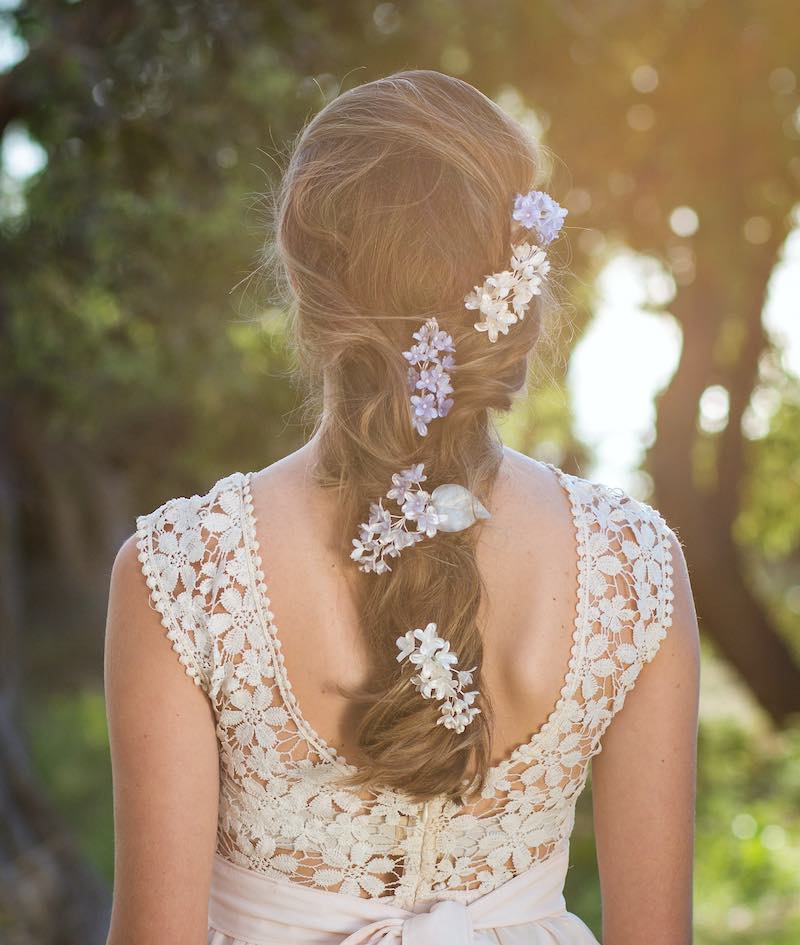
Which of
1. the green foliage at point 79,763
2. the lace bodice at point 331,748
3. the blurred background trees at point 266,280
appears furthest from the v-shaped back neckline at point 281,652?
the green foliage at point 79,763

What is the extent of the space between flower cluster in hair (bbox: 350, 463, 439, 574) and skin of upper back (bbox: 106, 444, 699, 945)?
5cm

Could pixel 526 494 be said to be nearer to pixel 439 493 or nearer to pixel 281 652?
pixel 439 493

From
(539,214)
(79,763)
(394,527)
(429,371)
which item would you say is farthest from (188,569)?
(79,763)

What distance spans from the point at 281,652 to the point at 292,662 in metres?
0.02

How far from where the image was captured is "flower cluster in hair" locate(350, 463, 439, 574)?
1.60m

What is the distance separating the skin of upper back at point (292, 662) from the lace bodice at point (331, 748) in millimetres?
24

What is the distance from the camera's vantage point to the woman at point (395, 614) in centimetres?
157

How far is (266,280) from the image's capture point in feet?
6.20

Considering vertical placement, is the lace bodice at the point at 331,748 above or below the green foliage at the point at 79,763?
above

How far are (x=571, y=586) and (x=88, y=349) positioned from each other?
5372mm

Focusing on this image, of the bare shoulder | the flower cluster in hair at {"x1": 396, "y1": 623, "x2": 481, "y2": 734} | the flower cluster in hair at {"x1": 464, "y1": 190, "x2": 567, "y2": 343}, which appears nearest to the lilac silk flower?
the flower cluster in hair at {"x1": 464, "y1": 190, "x2": 567, "y2": 343}

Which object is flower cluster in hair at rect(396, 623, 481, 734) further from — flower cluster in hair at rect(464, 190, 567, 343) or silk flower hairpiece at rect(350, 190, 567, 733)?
flower cluster in hair at rect(464, 190, 567, 343)

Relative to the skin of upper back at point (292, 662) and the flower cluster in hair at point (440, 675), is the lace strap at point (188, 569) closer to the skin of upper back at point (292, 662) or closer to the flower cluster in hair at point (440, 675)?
the skin of upper back at point (292, 662)

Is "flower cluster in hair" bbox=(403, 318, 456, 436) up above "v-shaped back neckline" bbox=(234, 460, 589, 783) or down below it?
above
